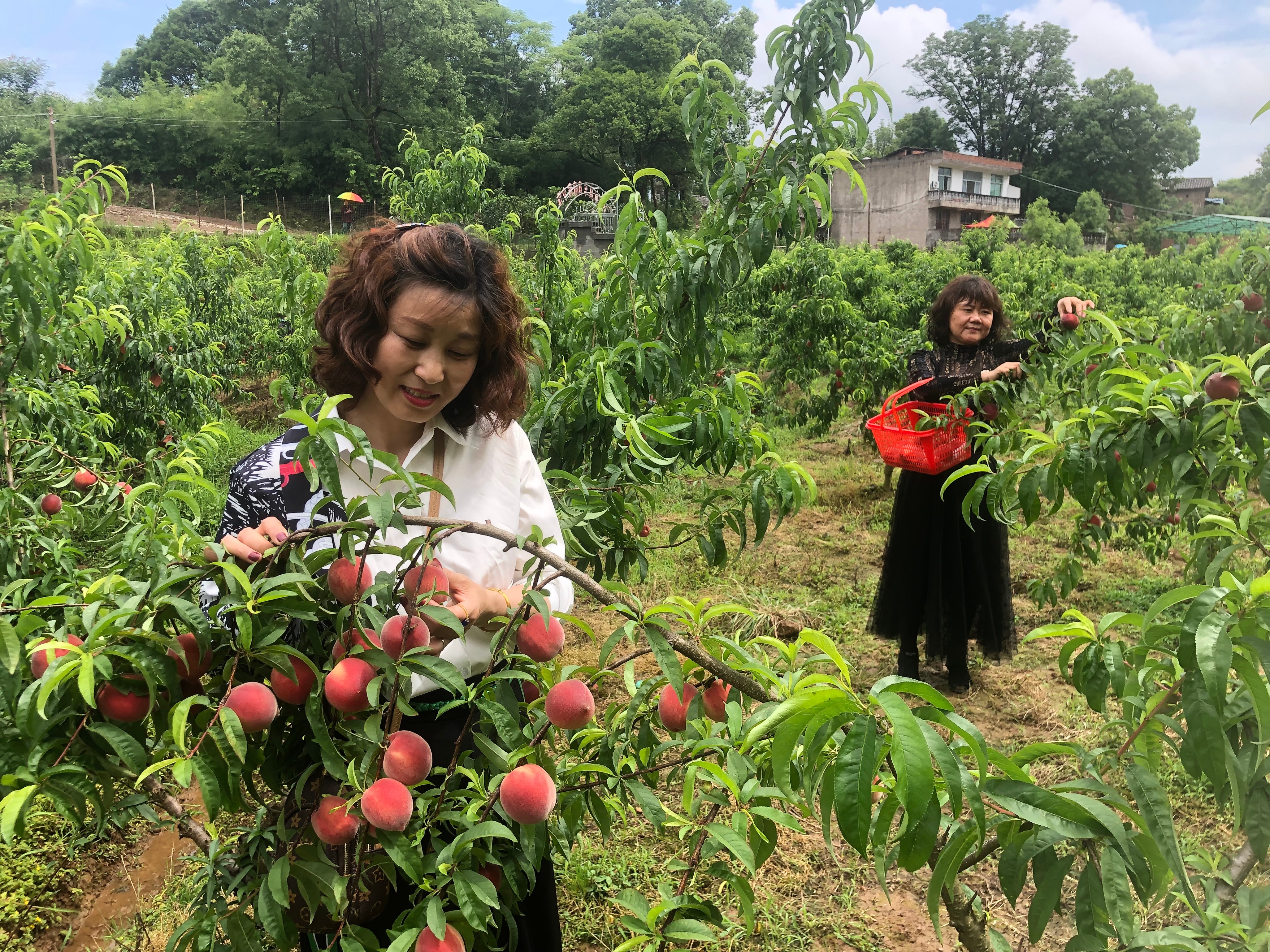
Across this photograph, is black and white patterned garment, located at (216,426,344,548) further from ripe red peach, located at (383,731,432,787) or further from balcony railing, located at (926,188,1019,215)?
balcony railing, located at (926,188,1019,215)

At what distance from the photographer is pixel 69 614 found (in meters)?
0.81

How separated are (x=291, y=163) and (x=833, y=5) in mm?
37466

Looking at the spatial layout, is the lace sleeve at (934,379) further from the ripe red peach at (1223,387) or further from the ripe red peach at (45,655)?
the ripe red peach at (45,655)

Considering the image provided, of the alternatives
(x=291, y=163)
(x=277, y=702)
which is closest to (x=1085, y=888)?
(x=277, y=702)

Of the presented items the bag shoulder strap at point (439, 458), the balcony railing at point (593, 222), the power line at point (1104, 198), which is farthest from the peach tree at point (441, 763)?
the power line at point (1104, 198)

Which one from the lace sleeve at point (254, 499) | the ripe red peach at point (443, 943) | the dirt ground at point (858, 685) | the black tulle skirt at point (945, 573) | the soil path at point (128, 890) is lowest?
the soil path at point (128, 890)

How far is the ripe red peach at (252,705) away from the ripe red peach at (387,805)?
13cm

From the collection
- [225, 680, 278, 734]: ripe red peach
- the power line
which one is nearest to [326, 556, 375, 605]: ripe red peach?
[225, 680, 278, 734]: ripe red peach

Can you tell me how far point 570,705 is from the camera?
89 centimetres

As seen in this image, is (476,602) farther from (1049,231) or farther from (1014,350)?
(1049,231)

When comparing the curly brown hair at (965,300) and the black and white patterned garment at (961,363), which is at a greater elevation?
the curly brown hair at (965,300)

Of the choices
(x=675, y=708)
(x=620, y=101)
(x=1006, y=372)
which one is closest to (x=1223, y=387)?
(x=675, y=708)

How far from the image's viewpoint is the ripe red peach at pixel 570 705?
89 cm

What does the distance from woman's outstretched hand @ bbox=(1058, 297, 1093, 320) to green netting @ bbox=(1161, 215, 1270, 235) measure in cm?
45
